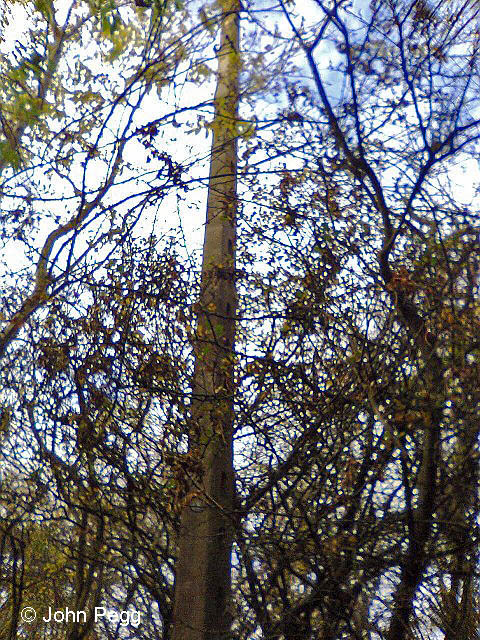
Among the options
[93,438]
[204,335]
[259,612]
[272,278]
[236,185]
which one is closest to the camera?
[259,612]

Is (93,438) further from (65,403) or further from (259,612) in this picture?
(259,612)

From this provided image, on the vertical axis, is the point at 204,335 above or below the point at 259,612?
above

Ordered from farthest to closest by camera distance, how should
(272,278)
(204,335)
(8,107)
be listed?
(272,278) < (204,335) < (8,107)

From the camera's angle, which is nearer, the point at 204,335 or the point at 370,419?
the point at 370,419

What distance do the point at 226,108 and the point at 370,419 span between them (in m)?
3.39

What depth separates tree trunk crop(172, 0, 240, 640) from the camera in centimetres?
389

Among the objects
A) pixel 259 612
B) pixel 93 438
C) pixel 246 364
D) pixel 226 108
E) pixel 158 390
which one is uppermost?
pixel 226 108

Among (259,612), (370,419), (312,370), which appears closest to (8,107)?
(312,370)

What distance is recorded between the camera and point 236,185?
567cm

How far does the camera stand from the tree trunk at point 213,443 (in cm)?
389

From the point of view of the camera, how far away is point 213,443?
4.34m

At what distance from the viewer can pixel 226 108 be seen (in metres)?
5.70

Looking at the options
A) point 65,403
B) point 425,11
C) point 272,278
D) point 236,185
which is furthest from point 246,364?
point 425,11

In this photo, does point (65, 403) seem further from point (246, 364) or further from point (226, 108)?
point (226, 108)
